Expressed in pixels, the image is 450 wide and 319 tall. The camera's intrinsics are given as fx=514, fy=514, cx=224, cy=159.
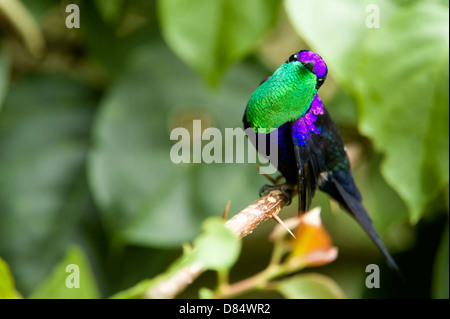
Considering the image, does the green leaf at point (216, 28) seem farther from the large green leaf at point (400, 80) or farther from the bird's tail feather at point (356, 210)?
the bird's tail feather at point (356, 210)

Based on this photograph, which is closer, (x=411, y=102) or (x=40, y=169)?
(x=411, y=102)

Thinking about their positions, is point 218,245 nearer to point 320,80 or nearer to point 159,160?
point 320,80

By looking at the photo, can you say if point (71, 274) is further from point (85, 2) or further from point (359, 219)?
point (85, 2)

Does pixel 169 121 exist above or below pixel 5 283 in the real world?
above

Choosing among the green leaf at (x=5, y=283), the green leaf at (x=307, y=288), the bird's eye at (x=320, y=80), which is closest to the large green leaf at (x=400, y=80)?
the green leaf at (x=307, y=288)

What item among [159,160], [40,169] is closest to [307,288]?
[159,160]

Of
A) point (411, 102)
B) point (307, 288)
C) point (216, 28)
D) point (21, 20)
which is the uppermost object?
point (21, 20)
